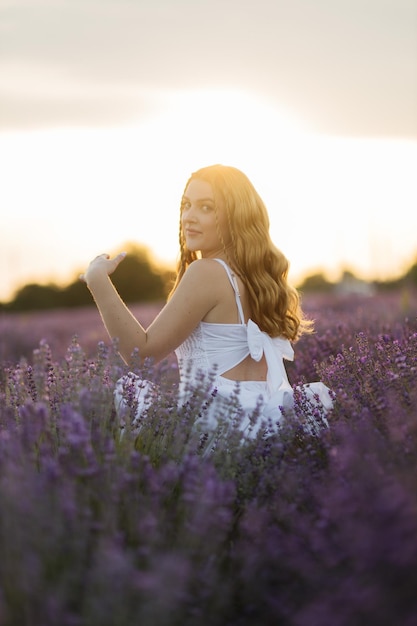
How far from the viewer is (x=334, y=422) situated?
274cm

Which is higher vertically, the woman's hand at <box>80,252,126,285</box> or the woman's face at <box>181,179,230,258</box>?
the woman's face at <box>181,179,230,258</box>

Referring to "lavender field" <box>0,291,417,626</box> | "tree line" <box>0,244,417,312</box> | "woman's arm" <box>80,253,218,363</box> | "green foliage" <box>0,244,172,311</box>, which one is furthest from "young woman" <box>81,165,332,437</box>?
"green foliage" <box>0,244,172,311</box>

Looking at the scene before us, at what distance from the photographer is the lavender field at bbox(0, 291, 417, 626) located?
1539mm

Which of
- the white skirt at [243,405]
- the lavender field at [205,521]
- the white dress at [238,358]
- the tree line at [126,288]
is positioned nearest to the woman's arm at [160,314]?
the white dress at [238,358]

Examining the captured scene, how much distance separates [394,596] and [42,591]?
749 mm

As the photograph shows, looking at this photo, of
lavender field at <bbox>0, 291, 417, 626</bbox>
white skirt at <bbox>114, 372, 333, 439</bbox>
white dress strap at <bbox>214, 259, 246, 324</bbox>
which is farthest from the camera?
white dress strap at <bbox>214, 259, 246, 324</bbox>

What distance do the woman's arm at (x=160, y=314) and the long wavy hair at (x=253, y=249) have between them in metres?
0.23

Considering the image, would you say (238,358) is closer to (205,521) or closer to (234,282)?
(234,282)

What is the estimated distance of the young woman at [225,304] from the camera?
3266 mm

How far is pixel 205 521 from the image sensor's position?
5.91 feet

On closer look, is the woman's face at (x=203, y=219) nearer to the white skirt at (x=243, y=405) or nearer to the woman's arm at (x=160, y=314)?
the woman's arm at (x=160, y=314)

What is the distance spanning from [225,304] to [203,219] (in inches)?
17.7

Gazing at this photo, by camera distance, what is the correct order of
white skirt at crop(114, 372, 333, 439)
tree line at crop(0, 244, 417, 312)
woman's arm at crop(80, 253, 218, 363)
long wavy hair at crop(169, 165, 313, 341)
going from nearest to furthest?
white skirt at crop(114, 372, 333, 439), woman's arm at crop(80, 253, 218, 363), long wavy hair at crop(169, 165, 313, 341), tree line at crop(0, 244, 417, 312)

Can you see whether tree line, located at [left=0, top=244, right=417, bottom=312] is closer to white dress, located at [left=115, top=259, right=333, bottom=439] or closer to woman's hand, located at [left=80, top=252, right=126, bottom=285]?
white dress, located at [left=115, top=259, right=333, bottom=439]
